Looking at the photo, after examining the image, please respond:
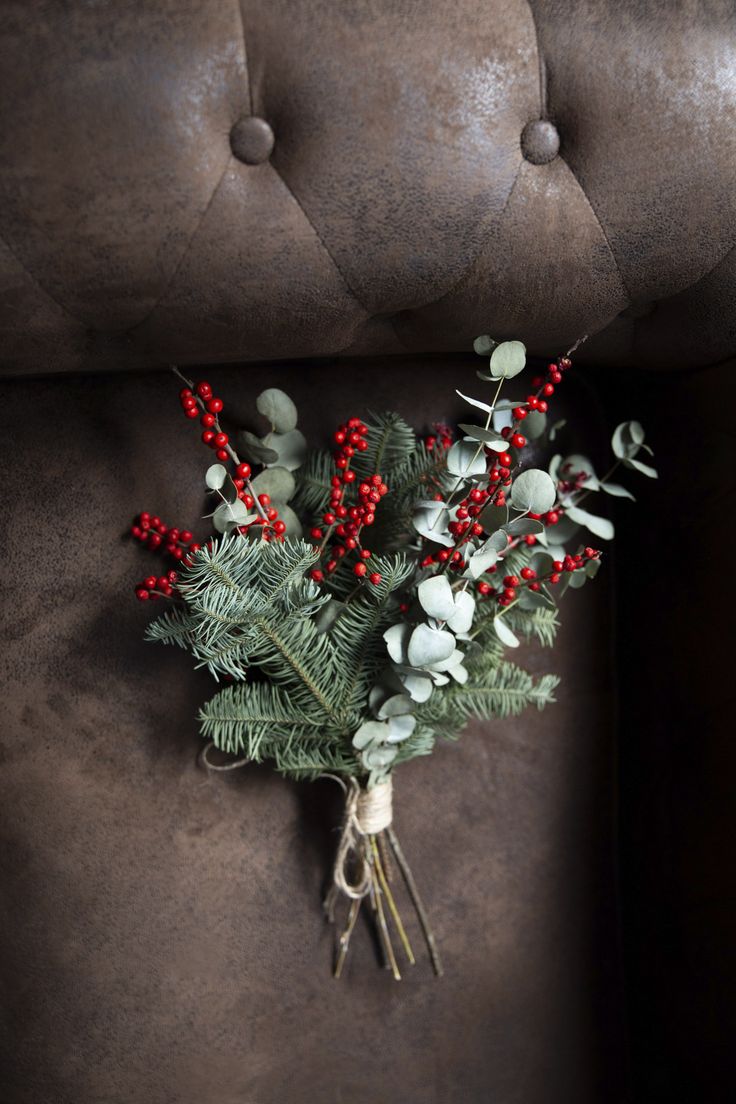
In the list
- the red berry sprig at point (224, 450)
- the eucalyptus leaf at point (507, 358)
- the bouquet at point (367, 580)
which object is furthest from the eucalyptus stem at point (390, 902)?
the eucalyptus leaf at point (507, 358)

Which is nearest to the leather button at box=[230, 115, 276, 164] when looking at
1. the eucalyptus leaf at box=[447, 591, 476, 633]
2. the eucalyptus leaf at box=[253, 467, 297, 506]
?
the eucalyptus leaf at box=[253, 467, 297, 506]

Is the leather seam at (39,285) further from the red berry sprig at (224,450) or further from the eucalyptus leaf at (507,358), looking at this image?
the eucalyptus leaf at (507,358)

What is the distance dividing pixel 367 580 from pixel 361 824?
10.9 inches

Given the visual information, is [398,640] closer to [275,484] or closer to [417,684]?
[417,684]

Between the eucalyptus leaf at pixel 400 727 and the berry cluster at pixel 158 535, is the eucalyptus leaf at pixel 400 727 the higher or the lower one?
the lower one

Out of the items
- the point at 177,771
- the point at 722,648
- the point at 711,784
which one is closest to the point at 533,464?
the point at 722,648

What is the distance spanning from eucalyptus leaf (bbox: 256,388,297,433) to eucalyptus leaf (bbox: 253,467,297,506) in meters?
0.04

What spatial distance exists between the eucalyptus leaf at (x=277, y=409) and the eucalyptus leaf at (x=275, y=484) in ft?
0.14

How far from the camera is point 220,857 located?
3.39ft

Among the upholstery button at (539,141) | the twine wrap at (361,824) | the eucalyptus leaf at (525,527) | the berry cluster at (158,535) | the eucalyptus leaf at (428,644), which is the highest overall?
the upholstery button at (539,141)

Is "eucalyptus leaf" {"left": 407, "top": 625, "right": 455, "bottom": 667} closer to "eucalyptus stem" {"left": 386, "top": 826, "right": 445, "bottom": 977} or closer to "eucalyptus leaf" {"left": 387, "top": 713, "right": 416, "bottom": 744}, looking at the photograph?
"eucalyptus leaf" {"left": 387, "top": 713, "right": 416, "bottom": 744}

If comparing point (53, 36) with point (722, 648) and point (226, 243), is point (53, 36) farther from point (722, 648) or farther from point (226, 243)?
point (722, 648)

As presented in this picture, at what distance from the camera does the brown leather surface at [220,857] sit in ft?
3.14

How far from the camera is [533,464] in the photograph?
108 centimetres
